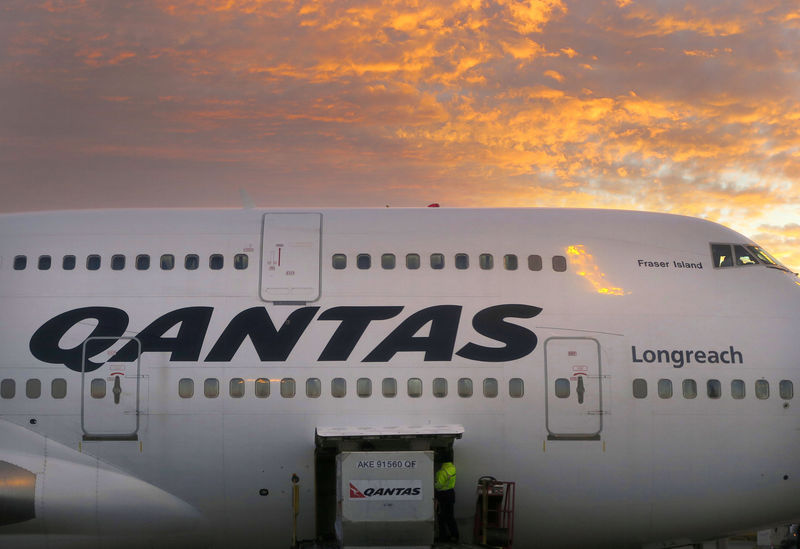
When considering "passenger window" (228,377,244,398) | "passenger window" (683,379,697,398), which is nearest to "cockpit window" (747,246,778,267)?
"passenger window" (683,379,697,398)

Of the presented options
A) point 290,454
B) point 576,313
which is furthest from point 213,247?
point 576,313

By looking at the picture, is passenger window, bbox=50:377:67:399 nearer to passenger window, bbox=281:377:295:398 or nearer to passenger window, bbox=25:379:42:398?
passenger window, bbox=25:379:42:398

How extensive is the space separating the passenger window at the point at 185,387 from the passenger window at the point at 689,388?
8.74 m

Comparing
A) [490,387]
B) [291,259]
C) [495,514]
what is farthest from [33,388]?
[495,514]

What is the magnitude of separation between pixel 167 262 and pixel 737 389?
1054 cm

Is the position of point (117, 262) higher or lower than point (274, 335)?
higher

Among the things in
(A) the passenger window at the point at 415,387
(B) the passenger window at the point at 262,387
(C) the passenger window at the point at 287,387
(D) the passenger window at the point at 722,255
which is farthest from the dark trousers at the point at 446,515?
(D) the passenger window at the point at 722,255

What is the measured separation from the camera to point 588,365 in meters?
16.2

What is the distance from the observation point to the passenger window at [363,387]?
16.0 metres

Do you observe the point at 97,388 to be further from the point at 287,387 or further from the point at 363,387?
the point at 363,387

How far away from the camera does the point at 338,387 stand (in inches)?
631

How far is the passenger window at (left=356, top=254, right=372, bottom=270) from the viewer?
1662 centimetres

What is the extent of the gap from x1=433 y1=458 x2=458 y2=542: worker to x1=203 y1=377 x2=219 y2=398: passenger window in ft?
13.6

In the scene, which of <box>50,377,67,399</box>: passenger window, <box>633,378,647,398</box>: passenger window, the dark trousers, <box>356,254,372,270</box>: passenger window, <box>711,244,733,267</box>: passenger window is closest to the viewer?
the dark trousers
